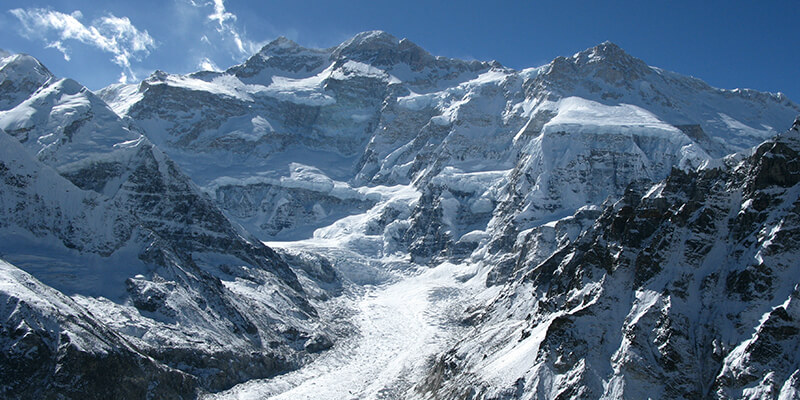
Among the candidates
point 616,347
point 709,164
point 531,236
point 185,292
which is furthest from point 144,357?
point 531,236

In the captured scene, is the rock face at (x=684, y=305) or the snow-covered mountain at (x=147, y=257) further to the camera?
the snow-covered mountain at (x=147, y=257)

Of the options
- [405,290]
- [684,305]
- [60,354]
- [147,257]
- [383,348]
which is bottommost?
[383,348]

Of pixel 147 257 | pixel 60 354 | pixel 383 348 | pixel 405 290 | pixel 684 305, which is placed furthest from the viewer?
pixel 405 290

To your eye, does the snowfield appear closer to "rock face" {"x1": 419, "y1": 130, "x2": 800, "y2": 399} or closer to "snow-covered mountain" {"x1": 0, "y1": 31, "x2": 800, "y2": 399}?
"snow-covered mountain" {"x1": 0, "y1": 31, "x2": 800, "y2": 399}

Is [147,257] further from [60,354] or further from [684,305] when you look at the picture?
[684,305]

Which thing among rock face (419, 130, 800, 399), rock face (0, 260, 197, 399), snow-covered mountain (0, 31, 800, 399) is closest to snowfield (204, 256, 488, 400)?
snow-covered mountain (0, 31, 800, 399)

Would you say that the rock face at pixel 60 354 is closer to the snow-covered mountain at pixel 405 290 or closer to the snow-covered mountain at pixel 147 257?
the snow-covered mountain at pixel 405 290

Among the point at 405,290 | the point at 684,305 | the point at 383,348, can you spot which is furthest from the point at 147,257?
the point at 405,290

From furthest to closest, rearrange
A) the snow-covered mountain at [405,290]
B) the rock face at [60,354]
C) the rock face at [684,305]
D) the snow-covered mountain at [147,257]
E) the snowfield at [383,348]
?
the snow-covered mountain at [147,257], the snowfield at [383,348], the rock face at [60,354], the snow-covered mountain at [405,290], the rock face at [684,305]

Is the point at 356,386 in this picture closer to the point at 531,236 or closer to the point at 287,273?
the point at 287,273

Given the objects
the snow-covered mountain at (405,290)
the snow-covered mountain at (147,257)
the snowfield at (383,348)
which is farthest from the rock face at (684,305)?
the snow-covered mountain at (147,257)
